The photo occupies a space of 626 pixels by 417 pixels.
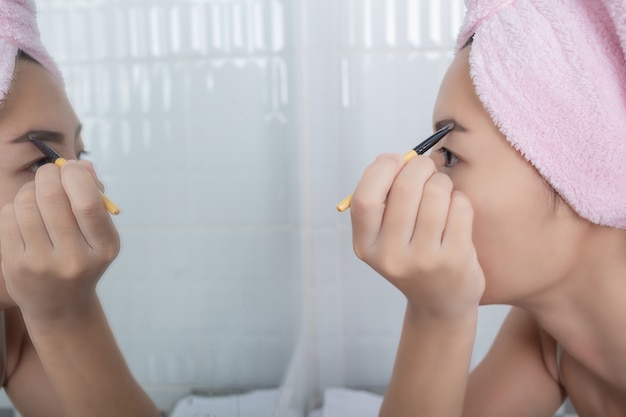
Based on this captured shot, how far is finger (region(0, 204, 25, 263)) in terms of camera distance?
1.25ft

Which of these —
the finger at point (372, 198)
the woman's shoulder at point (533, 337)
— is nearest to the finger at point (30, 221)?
the finger at point (372, 198)

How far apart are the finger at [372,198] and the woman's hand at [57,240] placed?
232 millimetres

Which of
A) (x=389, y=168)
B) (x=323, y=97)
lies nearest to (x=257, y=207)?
(x=389, y=168)

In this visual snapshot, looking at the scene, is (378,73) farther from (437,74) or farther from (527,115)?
(527,115)

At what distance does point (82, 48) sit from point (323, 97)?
90cm

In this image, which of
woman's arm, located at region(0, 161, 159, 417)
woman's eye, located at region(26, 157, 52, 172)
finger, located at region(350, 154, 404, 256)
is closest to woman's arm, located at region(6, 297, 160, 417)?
woman's arm, located at region(0, 161, 159, 417)

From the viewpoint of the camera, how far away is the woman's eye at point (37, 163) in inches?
15.4

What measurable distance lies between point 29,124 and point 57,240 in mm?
83

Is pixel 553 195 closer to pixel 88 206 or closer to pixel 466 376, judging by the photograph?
pixel 466 376

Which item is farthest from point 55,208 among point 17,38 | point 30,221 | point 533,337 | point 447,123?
point 533,337

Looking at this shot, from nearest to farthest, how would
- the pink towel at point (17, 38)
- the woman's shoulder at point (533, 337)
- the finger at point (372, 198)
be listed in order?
the pink towel at point (17, 38), the finger at point (372, 198), the woman's shoulder at point (533, 337)

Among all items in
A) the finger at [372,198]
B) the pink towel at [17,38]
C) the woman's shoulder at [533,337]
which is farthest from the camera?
the woman's shoulder at [533,337]

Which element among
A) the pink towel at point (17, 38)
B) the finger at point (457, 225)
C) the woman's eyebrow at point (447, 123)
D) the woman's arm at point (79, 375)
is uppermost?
the pink towel at point (17, 38)

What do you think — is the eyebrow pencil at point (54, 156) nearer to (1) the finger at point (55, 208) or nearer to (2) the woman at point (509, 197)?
(1) the finger at point (55, 208)
